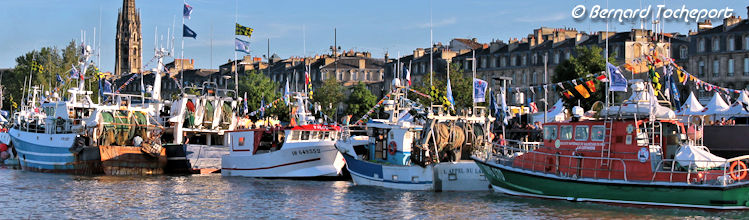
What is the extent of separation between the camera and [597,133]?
3334cm

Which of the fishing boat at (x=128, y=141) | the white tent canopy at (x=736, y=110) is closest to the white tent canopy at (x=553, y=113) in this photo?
the white tent canopy at (x=736, y=110)

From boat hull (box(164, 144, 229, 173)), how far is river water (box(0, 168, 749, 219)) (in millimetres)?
6478

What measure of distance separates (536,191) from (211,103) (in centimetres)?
2851

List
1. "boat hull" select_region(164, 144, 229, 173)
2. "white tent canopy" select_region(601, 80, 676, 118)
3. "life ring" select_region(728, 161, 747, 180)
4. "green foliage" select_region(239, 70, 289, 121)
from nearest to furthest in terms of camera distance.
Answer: "life ring" select_region(728, 161, 747, 180) < "white tent canopy" select_region(601, 80, 676, 118) < "boat hull" select_region(164, 144, 229, 173) < "green foliage" select_region(239, 70, 289, 121)

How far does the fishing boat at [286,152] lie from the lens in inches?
1913

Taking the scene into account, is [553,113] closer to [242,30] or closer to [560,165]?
[242,30]

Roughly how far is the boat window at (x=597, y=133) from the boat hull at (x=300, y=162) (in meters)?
17.8

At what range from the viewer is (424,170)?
132 feet

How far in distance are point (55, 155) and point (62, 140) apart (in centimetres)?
107

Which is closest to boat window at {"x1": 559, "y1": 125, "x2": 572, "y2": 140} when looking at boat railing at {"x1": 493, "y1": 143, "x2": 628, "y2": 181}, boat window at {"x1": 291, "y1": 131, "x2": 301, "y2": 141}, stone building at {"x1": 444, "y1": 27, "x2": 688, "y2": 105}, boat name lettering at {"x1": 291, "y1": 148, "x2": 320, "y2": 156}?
boat railing at {"x1": 493, "y1": 143, "x2": 628, "y2": 181}

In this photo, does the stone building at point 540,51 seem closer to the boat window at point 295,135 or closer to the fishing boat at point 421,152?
the boat window at point 295,135

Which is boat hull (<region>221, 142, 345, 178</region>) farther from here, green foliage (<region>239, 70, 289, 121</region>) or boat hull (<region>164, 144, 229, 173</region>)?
green foliage (<region>239, 70, 289, 121</region>)

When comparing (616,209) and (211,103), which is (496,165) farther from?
(211,103)

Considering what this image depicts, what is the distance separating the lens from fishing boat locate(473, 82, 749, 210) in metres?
30.9
